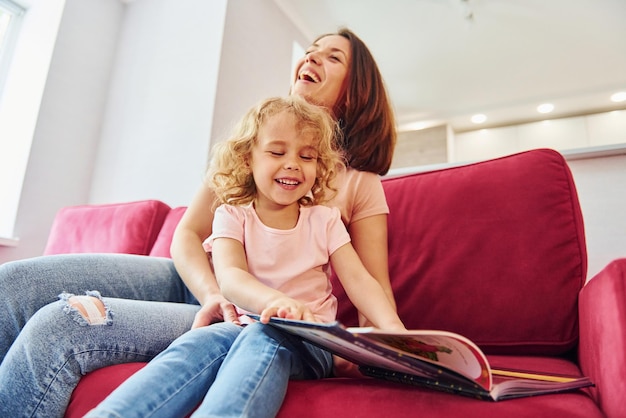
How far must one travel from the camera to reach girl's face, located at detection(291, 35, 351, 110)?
3.77 ft

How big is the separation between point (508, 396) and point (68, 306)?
59 cm

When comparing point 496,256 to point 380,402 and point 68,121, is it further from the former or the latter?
point 68,121

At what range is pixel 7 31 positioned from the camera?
233 cm

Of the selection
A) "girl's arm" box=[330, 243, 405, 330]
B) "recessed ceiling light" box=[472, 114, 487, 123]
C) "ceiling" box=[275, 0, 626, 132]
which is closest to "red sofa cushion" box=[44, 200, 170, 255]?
"girl's arm" box=[330, 243, 405, 330]

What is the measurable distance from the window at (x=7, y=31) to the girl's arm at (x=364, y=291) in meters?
2.31

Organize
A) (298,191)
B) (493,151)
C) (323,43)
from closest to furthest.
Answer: (298,191), (323,43), (493,151)

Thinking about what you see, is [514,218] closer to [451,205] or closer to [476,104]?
[451,205]

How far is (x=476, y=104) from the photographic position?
4090 millimetres

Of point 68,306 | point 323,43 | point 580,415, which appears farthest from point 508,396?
point 323,43

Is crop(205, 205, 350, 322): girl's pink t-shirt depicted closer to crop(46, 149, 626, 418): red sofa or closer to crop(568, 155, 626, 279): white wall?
crop(46, 149, 626, 418): red sofa

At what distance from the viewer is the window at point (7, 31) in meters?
2.31

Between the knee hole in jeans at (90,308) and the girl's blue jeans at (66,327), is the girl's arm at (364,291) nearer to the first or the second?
the girl's blue jeans at (66,327)

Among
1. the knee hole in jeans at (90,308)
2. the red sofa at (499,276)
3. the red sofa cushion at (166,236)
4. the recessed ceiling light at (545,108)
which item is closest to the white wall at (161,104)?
the red sofa cushion at (166,236)

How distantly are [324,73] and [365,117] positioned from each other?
6.4 inches
